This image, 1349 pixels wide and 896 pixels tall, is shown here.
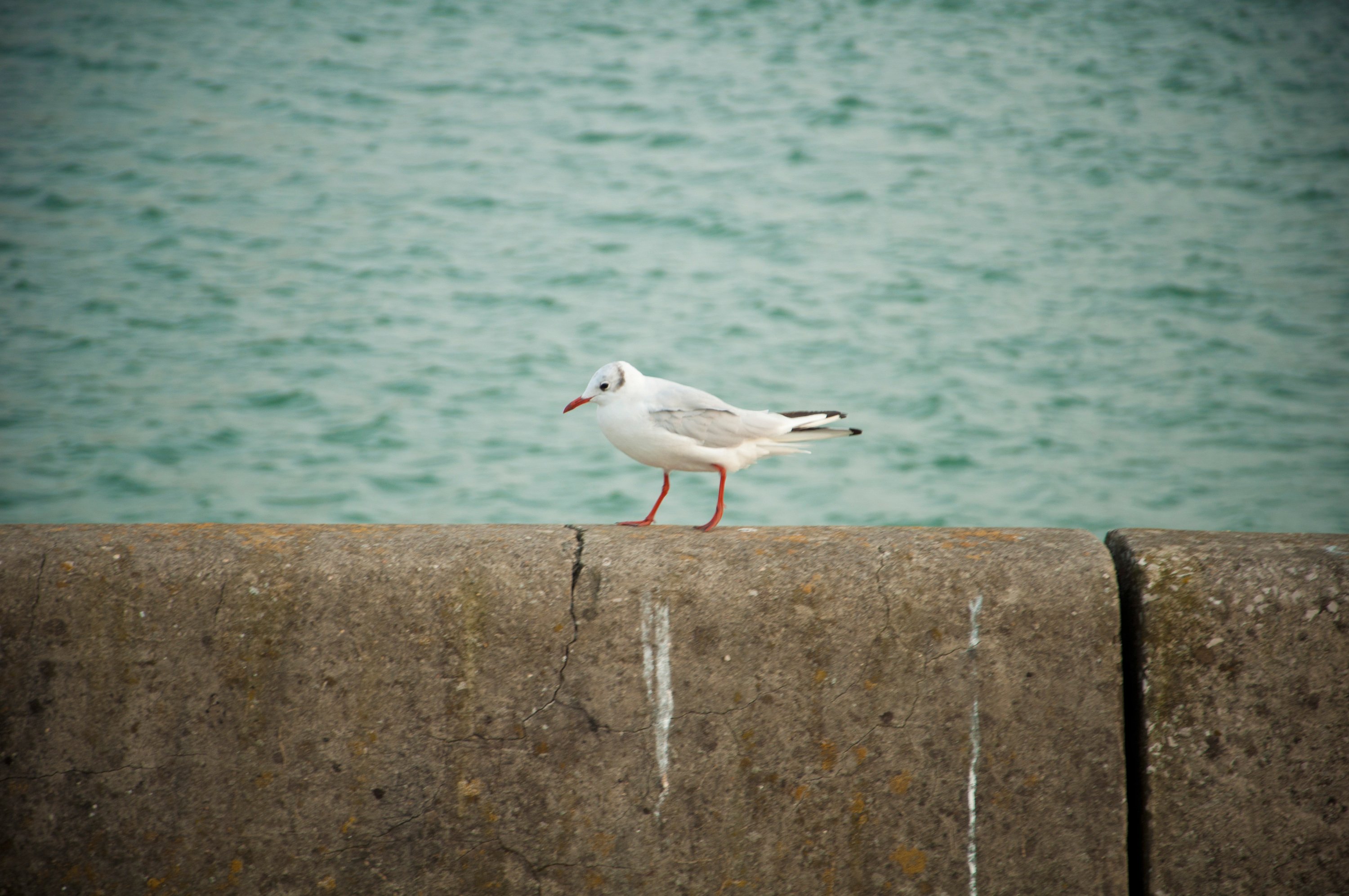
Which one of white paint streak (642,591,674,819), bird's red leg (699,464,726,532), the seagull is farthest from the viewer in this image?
the seagull

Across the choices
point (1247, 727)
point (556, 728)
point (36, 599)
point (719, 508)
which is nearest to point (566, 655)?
point (556, 728)

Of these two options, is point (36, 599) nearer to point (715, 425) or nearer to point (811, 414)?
point (715, 425)

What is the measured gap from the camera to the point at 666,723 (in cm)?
205

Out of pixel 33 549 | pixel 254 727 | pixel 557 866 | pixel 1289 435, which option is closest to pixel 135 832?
pixel 254 727

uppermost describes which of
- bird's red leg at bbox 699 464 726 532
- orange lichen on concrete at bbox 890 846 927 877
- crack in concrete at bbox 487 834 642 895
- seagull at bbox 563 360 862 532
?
seagull at bbox 563 360 862 532

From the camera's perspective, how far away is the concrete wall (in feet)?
6.52

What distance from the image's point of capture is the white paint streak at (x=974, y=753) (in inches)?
79.4

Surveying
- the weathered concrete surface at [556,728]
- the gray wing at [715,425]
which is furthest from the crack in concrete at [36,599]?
the gray wing at [715,425]

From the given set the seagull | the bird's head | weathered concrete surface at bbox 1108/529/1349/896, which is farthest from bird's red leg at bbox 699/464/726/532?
weathered concrete surface at bbox 1108/529/1349/896

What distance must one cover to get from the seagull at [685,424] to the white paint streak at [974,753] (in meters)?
0.65

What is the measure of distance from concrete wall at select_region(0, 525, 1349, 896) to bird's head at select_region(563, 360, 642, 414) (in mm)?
711

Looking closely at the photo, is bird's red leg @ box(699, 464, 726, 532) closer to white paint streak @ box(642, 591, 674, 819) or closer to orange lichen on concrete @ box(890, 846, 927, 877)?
white paint streak @ box(642, 591, 674, 819)

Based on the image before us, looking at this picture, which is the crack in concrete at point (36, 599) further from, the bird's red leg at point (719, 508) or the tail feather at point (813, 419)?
the tail feather at point (813, 419)

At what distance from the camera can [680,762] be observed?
2049 millimetres
